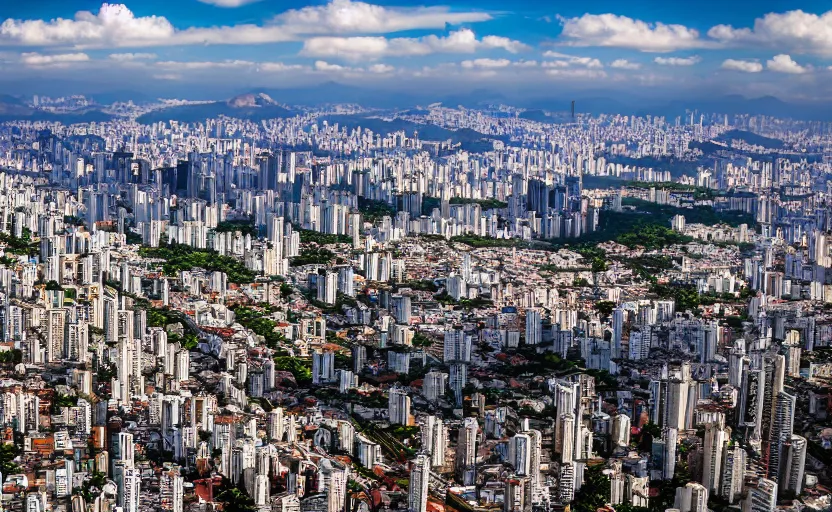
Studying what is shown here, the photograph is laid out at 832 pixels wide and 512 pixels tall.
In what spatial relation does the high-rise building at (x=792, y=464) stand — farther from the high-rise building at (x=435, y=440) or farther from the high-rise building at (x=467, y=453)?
the high-rise building at (x=435, y=440)

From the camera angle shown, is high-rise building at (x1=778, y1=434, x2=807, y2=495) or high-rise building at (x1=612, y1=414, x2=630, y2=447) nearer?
high-rise building at (x1=778, y1=434, x2=807, y2=495)

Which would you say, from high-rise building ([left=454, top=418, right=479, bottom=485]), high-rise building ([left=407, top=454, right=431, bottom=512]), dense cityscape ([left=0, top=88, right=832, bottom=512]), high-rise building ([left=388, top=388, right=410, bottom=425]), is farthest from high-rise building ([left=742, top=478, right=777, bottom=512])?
high-rise building ([left=388, top=388, right=410, bottom=425])

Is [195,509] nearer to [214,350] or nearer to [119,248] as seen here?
[214,350]

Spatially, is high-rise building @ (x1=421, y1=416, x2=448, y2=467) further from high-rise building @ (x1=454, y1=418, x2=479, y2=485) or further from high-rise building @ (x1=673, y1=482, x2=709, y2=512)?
high-rise building @ (x1=673, y1=482, x2=709, y2=512)

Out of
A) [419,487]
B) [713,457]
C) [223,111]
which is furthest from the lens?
[223,111]

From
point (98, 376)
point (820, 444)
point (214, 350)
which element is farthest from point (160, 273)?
point (820, 444)

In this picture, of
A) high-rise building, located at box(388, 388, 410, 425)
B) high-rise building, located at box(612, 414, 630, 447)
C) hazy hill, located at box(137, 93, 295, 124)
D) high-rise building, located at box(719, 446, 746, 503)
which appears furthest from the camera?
hazy hill, located at box(137, 93, 295, 124)

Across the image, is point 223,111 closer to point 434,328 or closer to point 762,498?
point 434,328

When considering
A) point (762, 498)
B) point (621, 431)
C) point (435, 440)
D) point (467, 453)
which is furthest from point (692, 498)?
point (435, 440)

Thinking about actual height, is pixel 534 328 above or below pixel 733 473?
above

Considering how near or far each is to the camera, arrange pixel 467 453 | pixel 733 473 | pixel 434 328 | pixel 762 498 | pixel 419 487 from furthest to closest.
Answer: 1. pixel 434 328
2. pixel 467 453
3. pixel 733 473
4. pixel 419 487
5. pixel 762 498

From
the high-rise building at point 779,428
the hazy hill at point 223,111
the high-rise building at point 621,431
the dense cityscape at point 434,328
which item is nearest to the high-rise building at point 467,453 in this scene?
the dense cityscape at point 434,328
